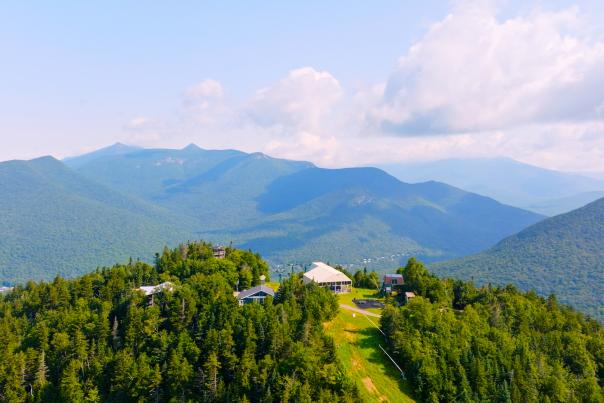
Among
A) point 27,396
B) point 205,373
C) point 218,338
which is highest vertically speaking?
point 218,338

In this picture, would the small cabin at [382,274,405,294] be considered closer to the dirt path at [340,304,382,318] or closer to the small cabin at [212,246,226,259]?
the dirt path at [340,304,382,318]

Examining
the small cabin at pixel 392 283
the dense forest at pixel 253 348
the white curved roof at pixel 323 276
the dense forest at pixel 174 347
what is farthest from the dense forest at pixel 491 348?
the white curved roof at pixel 323 276

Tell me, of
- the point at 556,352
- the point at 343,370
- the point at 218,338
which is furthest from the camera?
the point at 556,352

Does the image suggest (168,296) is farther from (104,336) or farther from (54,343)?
(54,343)

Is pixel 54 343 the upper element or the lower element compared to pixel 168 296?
lower

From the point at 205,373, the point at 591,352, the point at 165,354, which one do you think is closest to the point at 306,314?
the point at 205,373

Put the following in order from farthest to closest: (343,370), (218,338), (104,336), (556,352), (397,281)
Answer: (397,281)
(556,352)
(104,336)
(218,338)
(343,370)

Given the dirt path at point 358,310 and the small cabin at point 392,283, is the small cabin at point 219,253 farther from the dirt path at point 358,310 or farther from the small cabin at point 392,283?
→ the small cabin at point 392,283

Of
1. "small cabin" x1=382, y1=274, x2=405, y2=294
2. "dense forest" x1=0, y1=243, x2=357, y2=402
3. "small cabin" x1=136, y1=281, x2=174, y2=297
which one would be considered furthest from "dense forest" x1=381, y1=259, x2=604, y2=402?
"small cabin" x1=136, y1=281, x2=174, y2=297
